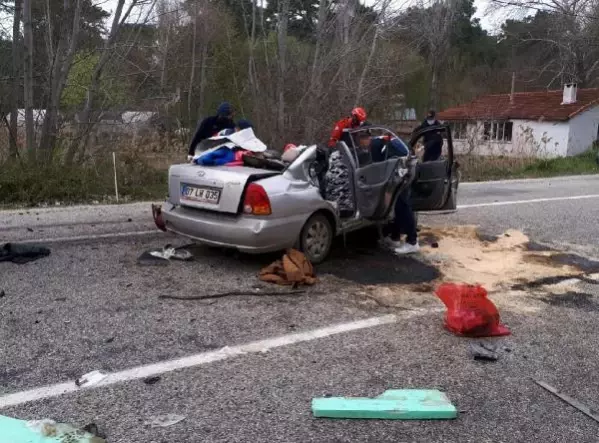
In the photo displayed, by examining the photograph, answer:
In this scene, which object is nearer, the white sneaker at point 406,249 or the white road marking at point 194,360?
the white road marking at point 194,360

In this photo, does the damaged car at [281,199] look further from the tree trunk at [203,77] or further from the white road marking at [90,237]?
the tree trunk at [203,77]

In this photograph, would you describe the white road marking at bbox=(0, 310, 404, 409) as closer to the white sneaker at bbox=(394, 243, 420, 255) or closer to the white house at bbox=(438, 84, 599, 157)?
the white sneaker at bbox=(394, 243, 420, 255)

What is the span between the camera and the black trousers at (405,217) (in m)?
6.94

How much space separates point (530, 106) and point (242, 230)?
38652 millimetres

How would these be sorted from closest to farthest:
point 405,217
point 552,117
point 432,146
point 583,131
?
point 405,217 < point 432,146 < point 583,131 < point 552,117

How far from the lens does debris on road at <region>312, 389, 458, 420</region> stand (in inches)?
132

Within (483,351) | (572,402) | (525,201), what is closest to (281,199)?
(483,351)

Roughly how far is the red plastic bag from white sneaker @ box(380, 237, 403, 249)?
2.49 meters

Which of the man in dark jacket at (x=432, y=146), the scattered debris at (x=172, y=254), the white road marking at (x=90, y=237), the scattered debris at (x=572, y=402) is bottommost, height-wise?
the scattered debris at (x=572, y=402)

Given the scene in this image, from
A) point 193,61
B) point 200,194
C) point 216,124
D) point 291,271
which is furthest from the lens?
point 193,61

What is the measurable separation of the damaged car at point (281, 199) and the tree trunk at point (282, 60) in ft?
32.6

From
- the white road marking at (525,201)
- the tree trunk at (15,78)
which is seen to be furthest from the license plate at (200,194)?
the tree trunk at (15,78)

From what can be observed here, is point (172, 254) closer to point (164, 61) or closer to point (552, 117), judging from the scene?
point (164, 61)

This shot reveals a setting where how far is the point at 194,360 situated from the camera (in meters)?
4.03
